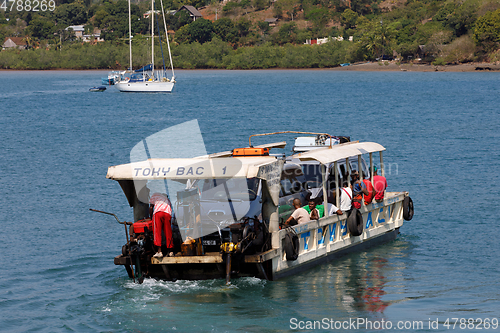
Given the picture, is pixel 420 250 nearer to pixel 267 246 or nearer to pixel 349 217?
pixel 349 217

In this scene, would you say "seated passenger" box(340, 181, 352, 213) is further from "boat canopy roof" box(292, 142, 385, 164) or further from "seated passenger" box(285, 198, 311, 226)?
"seated passenger" box(285, 198, 311, 226)

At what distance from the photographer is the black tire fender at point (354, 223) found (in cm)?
1577

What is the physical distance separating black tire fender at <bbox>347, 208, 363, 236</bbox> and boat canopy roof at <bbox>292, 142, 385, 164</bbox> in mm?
1339

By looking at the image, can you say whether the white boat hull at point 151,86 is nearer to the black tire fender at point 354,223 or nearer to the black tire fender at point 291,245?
the black tire fender at point 354,223

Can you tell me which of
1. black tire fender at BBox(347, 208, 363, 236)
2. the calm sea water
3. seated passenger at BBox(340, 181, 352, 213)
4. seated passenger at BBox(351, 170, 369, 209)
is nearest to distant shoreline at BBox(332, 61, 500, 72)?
the calm sea water

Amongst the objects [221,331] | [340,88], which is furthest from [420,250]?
[340,88]

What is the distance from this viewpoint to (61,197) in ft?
81.5

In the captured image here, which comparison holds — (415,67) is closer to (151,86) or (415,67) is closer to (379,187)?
(151,86)

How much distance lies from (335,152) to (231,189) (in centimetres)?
264

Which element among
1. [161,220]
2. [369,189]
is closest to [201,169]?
[161,220]

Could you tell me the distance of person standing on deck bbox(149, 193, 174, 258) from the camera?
13.4 metres

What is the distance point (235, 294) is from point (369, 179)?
19.0ft

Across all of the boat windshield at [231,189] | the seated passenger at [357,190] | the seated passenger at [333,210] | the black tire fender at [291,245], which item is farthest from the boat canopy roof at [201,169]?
the seated passenger at [357,190]

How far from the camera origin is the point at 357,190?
53.1 feet
